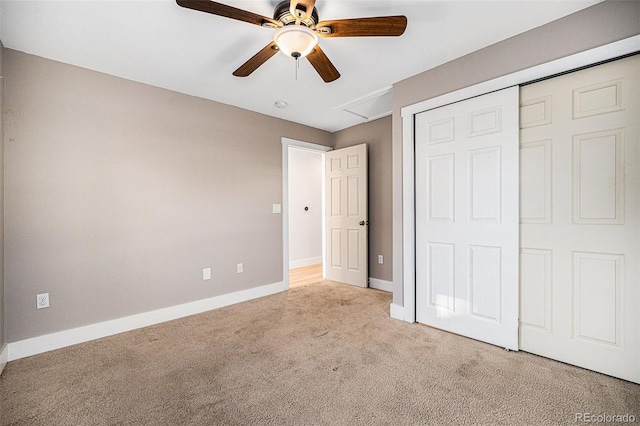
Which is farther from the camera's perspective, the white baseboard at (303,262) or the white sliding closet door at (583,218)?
the white baseboard at (303,262)

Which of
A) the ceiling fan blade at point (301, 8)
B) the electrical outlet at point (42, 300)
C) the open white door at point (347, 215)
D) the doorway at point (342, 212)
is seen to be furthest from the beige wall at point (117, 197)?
the ceiling fan blade at point (301, 8)

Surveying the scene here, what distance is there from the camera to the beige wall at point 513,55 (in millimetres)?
1828

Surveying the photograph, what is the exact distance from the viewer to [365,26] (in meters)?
1.68

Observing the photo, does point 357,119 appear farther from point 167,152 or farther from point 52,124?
point 52,124

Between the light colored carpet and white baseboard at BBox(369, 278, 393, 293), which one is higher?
white baseboard at BBox(369, 278, 393, 293)

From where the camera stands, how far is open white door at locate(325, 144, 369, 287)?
4227mm

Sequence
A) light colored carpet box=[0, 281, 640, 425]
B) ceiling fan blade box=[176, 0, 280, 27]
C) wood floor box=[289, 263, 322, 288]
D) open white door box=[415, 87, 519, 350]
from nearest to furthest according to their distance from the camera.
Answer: ceiling fan blade box=[176, 0, 280, 27], light colored carpet box=[0, 281, 640, 425], open white door box=[415, 87, 519, 350], wood floor box=[289, 263, 322, 288]

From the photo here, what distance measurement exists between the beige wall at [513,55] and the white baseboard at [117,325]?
6.43 ft

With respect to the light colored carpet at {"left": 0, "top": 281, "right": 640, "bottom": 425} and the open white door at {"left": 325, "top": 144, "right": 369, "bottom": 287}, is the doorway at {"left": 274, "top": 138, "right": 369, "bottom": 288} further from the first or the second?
the light colored carpet at {"left": 0, "top": 281, "right": 640, "bottom": 425}

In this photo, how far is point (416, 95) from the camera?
2.82 m


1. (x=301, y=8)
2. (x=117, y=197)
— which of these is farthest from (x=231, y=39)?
(x=117, y=197)

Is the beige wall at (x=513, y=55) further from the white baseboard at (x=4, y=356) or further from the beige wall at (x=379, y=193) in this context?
the white baseboard at (x=4, y=356)

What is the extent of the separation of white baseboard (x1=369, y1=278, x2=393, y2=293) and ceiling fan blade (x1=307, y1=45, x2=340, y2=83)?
2.83 metres

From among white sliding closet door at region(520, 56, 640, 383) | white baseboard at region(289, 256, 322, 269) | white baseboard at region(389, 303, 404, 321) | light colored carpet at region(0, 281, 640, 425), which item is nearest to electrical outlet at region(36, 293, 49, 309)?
light colored carpet at region(0, 281, 640, 425)
